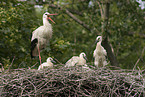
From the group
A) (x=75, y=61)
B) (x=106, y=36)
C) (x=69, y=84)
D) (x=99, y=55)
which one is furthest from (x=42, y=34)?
(x=106, y=36)

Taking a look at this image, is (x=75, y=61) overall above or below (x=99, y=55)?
below

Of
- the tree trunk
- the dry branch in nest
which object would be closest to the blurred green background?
the tree trunk

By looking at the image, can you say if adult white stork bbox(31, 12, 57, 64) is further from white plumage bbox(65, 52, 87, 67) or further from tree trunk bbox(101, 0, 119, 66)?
tree trunk bbox(101, 0, 119, 66)

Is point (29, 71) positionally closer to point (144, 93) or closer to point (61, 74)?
point (61, 74)

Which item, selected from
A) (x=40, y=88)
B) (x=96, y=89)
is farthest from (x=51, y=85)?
(x=96, y=89)

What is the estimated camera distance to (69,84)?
421 centimetres

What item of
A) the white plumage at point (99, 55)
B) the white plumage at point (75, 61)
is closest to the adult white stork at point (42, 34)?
the white plumage at point (75, 61)

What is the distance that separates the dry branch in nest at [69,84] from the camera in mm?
4098

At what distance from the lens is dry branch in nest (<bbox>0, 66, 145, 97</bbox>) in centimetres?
410

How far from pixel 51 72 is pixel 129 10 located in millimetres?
6532

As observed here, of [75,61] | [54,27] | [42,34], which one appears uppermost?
[54,27]

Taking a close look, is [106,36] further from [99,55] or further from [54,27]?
[54,27]

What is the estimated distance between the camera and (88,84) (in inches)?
170

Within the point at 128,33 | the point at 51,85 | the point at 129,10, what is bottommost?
the point at 51,85
